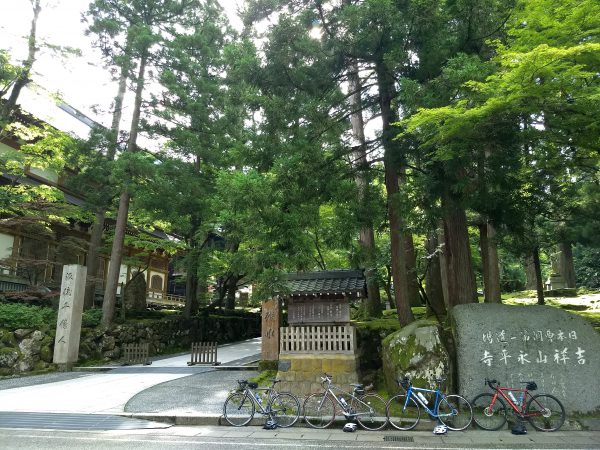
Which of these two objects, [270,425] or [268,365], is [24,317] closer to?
[268,365]

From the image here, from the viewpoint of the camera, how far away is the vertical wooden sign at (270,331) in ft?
41.7

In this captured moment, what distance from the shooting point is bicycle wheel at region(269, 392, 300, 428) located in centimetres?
837

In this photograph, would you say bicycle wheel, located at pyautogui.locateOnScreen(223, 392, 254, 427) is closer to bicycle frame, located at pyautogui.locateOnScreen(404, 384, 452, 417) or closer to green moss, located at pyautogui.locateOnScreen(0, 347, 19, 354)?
bicycle frame, located at pyautogui.locateOnScreen(404, 384, 452, 417)

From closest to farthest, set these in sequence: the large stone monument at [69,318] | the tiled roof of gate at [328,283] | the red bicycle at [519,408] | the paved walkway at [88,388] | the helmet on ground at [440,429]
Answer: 1. the helmet on ground at [440,429]
2. the red bicycle at [519,408]
3. the paved walkway at [88,388]
4. the tiled roof of gate at [328,283]
5. the large stone monument at [69,318]

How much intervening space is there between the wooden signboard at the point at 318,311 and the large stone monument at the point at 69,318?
9164mm

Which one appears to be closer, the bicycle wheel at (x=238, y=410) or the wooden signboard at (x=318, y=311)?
the bicycle wheel at (x=238, y=410)

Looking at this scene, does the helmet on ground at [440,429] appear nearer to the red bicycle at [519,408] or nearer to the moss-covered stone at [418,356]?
the red bicycle at [519,408]

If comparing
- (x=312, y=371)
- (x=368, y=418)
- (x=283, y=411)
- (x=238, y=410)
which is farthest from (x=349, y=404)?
(x=238, y=410)

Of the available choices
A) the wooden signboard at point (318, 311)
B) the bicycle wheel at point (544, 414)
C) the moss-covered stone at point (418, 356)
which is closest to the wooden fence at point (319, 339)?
the wooden signboard at point (318, 311)

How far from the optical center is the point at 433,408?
8109 millimetres

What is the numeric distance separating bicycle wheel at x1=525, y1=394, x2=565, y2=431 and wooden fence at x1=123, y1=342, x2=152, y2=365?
45.2ft

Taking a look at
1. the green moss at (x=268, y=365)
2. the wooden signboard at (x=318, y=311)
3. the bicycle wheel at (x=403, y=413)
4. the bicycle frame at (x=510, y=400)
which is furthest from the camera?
the green moss at (x=268, y=365)

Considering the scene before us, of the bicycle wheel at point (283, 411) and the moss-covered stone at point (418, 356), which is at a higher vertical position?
the moss-covered stone at point (418, 356)

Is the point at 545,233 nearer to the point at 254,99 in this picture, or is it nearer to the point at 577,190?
the point at 577,190
